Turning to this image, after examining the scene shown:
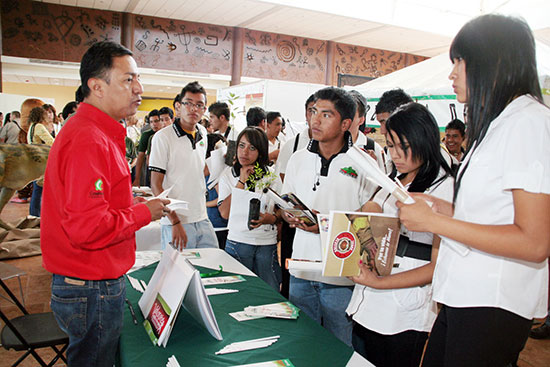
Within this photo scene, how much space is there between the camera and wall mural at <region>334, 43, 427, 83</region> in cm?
1363

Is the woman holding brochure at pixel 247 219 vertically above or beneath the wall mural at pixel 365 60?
beneath

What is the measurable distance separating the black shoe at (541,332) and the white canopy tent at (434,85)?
6.46 ft

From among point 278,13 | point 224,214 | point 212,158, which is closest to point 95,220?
point 224,214

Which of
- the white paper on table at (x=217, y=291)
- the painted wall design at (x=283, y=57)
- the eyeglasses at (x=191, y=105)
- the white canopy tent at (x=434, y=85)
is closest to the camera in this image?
the white paper on table at (x=217, y=291)

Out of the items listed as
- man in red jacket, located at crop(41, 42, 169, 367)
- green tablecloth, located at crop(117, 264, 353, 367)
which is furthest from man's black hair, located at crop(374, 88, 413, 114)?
man in red jacket, located at crop(41, 42, 169, 367)

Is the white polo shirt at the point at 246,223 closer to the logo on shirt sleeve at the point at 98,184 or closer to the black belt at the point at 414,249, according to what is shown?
the black belt at the point at 414,249

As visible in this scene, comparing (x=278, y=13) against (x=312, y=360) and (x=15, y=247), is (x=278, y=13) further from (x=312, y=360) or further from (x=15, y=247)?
(x=312, y=360)

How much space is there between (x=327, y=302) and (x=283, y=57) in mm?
11618

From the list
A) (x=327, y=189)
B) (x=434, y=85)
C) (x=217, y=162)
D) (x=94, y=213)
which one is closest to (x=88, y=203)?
(x=94, y=213)

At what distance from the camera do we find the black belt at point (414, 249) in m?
1.53

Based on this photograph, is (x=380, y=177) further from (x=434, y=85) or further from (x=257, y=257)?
(x=434, y=85)

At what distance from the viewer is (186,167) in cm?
286

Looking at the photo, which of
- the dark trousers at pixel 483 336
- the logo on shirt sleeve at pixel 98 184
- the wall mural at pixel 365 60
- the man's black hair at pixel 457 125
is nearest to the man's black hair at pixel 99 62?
the logo on shirt sleeve at pixel 98 184

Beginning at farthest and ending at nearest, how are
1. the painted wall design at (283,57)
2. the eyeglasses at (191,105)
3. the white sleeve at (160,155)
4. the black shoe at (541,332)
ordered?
the painted wall design at (283,57), the black shoe at (541,332), the eyeglasses at (191,105), the white sleeve at (160,155)
